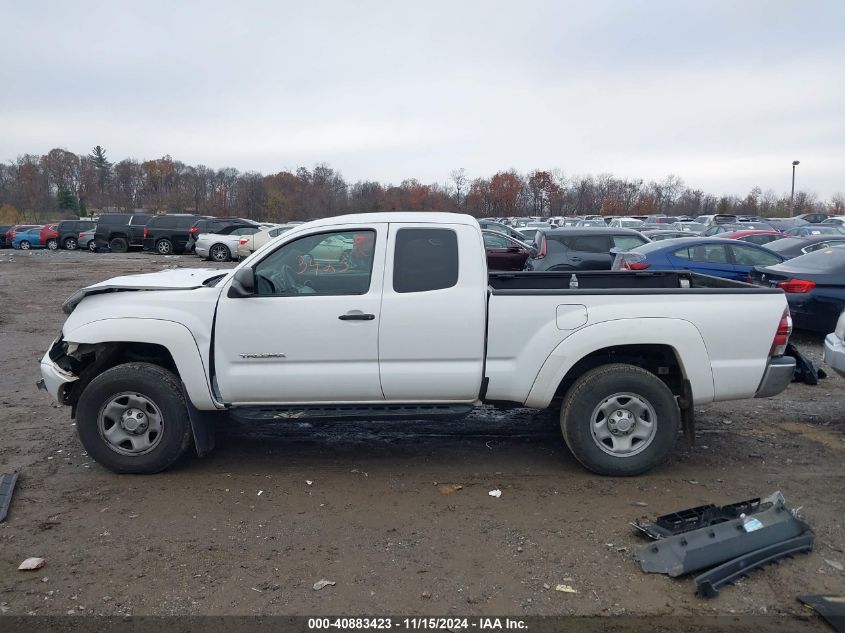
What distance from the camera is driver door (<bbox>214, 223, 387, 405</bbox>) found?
16.9 ft

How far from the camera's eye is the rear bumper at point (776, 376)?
5254 mm

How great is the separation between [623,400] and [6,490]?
14.8ft

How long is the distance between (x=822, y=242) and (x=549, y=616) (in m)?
15.8

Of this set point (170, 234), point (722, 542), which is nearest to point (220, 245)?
point (170, 234)

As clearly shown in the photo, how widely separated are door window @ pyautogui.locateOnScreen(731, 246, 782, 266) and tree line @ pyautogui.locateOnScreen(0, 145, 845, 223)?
4037 cm

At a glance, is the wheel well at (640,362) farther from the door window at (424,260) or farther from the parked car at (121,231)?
the parked car at (121,231)

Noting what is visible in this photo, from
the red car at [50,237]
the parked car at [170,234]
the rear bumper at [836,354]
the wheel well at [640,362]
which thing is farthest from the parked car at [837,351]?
the red car at [50,237]

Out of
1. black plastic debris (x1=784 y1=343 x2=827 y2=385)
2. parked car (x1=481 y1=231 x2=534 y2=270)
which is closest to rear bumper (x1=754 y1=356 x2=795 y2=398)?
black plastic debris (x1=784 y1=343 x2=827 y2=385)

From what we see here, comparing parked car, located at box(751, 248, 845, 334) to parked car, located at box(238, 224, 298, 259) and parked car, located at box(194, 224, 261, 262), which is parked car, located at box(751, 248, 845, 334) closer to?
parked car, located at box(238, 224, 298, 259)

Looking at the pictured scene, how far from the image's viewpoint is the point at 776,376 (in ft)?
17.3

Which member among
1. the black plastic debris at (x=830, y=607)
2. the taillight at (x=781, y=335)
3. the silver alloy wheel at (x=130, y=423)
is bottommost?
the black plastic debris at (x=830, y=607)

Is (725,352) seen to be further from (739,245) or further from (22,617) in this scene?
(739,245)

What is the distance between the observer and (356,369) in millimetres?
5188

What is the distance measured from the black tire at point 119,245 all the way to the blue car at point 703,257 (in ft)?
90.7
